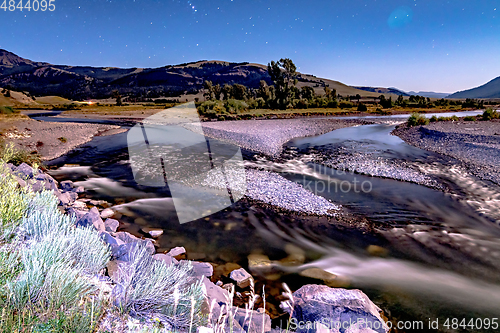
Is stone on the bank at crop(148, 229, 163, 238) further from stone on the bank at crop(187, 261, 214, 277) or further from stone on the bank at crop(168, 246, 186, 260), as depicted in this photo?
stone on the bank at crop(187, 261, 214, 277)

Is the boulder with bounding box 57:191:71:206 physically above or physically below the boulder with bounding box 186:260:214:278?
above

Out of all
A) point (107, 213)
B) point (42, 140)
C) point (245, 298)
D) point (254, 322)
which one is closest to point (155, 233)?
point (107, 213)

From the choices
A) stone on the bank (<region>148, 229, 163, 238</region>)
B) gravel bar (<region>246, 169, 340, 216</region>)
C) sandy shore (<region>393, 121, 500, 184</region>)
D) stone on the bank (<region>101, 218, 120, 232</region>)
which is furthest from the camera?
sandy shore (<region>393, 121, 500, 184</region>)

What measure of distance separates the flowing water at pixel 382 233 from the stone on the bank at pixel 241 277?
750 mm

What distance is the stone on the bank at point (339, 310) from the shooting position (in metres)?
3.81

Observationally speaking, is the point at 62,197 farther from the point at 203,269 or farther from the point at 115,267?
the point at 203,269

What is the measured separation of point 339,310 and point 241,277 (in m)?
1.99

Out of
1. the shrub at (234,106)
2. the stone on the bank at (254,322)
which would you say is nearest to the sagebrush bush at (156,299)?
the stone on the bank at (254,322)

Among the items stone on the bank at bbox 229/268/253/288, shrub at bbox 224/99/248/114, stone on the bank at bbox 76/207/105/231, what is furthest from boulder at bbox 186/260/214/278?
shrub at bbox 224/99/248/114

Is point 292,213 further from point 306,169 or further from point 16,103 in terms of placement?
point 16,103

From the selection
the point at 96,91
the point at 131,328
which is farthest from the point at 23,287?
the point at 96,91

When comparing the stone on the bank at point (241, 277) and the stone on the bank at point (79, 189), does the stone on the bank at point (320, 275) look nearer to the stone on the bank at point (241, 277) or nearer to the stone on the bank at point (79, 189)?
the stone on the bank at point (241, 277)

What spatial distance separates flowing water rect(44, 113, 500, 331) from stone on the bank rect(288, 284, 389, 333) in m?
0.95

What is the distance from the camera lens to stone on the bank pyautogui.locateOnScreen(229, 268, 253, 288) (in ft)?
16.5
